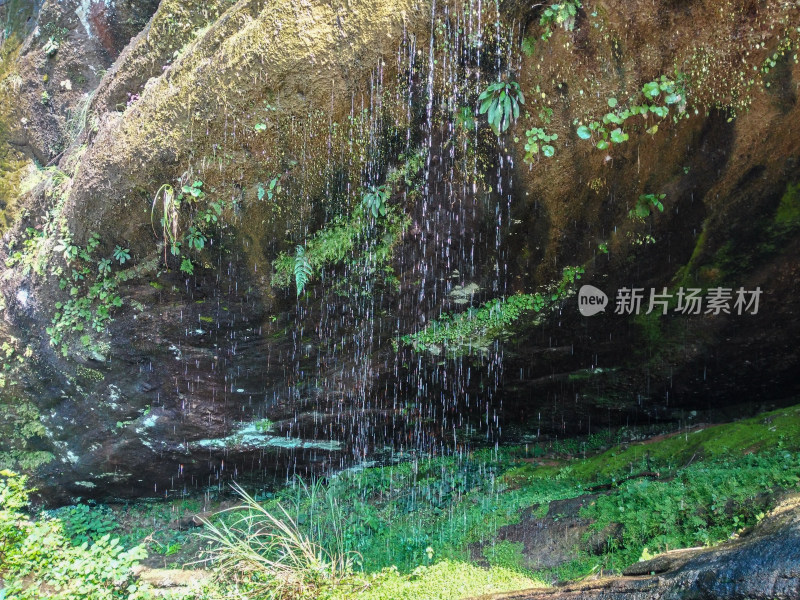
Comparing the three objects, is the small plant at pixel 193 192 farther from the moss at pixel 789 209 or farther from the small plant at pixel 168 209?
the moss at pixel 789 209

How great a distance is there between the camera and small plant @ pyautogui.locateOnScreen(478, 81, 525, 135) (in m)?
4.11

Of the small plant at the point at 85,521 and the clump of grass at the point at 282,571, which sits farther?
the small plant at the point at 85,521

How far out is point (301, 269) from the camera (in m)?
5.12

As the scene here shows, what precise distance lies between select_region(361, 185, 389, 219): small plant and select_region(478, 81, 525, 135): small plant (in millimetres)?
1165

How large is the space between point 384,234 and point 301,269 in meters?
0.82

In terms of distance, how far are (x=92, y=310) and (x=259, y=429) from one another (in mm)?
2258

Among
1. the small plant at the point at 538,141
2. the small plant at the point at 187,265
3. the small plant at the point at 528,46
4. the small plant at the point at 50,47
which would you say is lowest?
the small plant at the point at 187,265

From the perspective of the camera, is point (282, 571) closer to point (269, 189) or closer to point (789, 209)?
point (269, 189)

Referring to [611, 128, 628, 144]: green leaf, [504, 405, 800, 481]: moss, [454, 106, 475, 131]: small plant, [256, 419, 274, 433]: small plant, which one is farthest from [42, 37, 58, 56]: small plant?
[504, 405, 800, 481]: moss

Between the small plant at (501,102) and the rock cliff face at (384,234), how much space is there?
0.14m

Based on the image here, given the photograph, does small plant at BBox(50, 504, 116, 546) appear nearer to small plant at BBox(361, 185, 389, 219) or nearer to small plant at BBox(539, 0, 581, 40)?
small plant at BBox(361, 185, 389, 219)

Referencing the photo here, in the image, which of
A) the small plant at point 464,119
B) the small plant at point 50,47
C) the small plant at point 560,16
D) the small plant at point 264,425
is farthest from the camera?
the small plant at point 50,47

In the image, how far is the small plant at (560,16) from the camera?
12.8 ft

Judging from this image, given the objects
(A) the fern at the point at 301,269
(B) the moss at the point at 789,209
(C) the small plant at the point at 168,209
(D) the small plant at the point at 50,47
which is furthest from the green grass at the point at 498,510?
(D) the small plant at the point at 50,47
